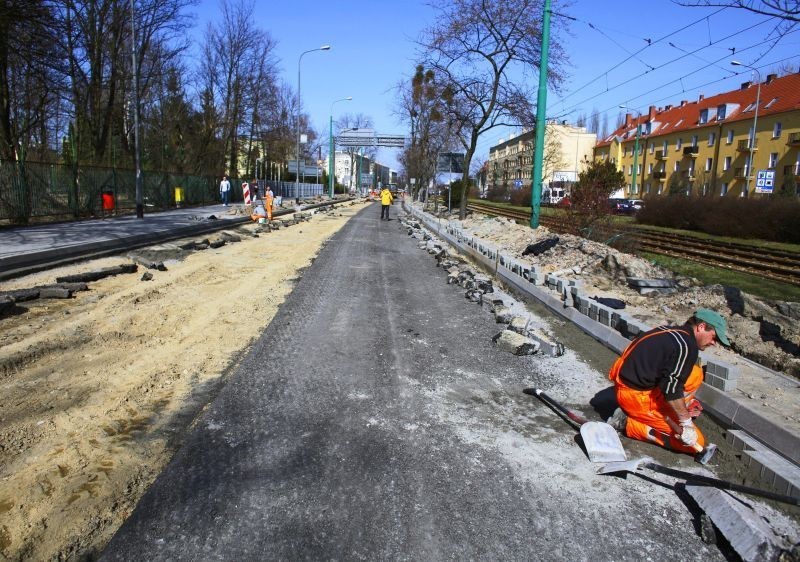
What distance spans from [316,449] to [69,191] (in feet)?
67.7

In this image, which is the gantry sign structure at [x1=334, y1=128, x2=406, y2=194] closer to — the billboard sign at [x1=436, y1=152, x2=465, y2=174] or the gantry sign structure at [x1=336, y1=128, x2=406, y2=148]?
the gantry sign structure at [x1=336, y1=128, x2=406, y2=148]

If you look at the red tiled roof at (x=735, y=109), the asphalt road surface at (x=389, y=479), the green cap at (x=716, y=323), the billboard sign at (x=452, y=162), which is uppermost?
the red tiled roof at (x=735, y=109)

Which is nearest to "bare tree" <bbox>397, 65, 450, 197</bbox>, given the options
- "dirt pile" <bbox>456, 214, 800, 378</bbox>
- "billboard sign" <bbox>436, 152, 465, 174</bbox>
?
"billboard sign" <bbox>436, 152, 465, 174</bbox>

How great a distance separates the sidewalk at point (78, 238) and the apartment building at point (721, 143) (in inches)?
1014

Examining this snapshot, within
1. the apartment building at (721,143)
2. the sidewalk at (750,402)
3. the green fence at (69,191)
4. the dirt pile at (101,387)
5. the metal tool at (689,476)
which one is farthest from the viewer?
the apartment building at (721,143)

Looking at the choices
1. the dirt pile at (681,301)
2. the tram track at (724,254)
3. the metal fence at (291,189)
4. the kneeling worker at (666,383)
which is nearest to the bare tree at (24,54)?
the dirt pile at (681,301)

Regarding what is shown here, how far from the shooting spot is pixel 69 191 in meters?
20.8

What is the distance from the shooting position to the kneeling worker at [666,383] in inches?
164

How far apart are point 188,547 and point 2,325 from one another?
5570mm

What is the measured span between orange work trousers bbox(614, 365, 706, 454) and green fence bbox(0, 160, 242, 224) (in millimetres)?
18689

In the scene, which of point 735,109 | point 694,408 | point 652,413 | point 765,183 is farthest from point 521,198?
point 652,413

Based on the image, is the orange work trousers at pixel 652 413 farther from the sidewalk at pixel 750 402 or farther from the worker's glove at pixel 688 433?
the sidewalk at pixel 750 402

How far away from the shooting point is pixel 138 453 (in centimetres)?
397

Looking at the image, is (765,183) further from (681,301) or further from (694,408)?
(694,408)
